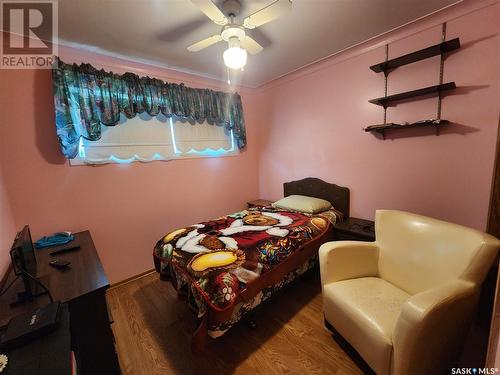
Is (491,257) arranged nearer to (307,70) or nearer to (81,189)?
(307,70)

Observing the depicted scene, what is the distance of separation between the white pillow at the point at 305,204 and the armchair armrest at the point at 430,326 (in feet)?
4.73

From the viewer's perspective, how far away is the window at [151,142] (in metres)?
2.25

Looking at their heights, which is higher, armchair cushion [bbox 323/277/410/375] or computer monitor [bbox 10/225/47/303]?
computer monitor [bbox 10/225/47/303]

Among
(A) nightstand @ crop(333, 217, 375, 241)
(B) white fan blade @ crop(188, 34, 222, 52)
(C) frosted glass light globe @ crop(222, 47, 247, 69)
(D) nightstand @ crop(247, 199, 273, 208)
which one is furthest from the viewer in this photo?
(D) nightstand @ crop(247, 199, 273, 208)

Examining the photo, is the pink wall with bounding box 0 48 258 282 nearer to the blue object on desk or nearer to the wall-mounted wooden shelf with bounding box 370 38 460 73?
the blue object on desk

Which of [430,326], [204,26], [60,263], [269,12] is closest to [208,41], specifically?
[204,26]

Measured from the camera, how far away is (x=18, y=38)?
1811 millimetres

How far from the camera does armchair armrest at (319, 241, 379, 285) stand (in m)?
1.60

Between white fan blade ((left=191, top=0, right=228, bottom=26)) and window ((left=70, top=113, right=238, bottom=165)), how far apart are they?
4.96 feet

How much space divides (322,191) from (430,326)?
6.23 feet

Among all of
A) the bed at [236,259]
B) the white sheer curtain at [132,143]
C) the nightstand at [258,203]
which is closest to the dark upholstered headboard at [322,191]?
the bed at [236,259]

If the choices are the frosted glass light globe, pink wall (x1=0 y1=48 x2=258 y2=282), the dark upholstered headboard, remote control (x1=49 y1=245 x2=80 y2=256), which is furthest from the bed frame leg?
the dark upholstered headboard

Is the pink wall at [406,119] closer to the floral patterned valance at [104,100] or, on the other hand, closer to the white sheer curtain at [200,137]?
the white sheer curtain at [200,137]

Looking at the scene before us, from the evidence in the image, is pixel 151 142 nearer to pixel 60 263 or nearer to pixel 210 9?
pixel 60 263
